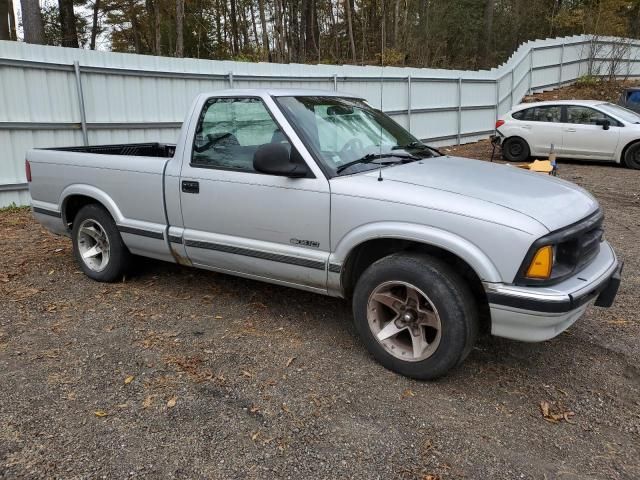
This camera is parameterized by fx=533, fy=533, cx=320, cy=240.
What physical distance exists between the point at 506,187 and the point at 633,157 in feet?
34.0

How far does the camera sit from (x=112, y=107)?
8914 millimetres

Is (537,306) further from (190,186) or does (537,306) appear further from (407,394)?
(190,186)

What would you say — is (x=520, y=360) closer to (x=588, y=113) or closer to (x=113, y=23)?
(x=588, y=113)

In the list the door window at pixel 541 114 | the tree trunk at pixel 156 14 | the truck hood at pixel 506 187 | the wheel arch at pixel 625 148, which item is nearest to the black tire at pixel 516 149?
the door window at pixel 541 114

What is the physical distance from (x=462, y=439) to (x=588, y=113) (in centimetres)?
1160

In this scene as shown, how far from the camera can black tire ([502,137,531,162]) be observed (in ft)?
43.4

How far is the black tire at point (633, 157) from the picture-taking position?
11758 mm

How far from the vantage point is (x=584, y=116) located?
12.3 metres

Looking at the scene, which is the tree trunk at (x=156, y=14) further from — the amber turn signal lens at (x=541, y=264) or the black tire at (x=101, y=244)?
the amber turn signal lens at (x=541, y=264)

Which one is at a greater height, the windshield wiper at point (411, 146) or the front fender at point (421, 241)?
the windshield wiper at point (411, 146)

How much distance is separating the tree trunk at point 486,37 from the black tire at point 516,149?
1489 cm

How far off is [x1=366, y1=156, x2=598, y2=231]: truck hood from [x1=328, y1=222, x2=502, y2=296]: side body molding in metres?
0.30

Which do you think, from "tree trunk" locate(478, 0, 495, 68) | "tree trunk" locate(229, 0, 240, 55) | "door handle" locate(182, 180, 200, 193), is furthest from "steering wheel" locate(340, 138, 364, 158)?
"tree trunk" locate(229, 0, 240, 55)

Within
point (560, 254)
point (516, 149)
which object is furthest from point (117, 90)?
point (516, 149)
